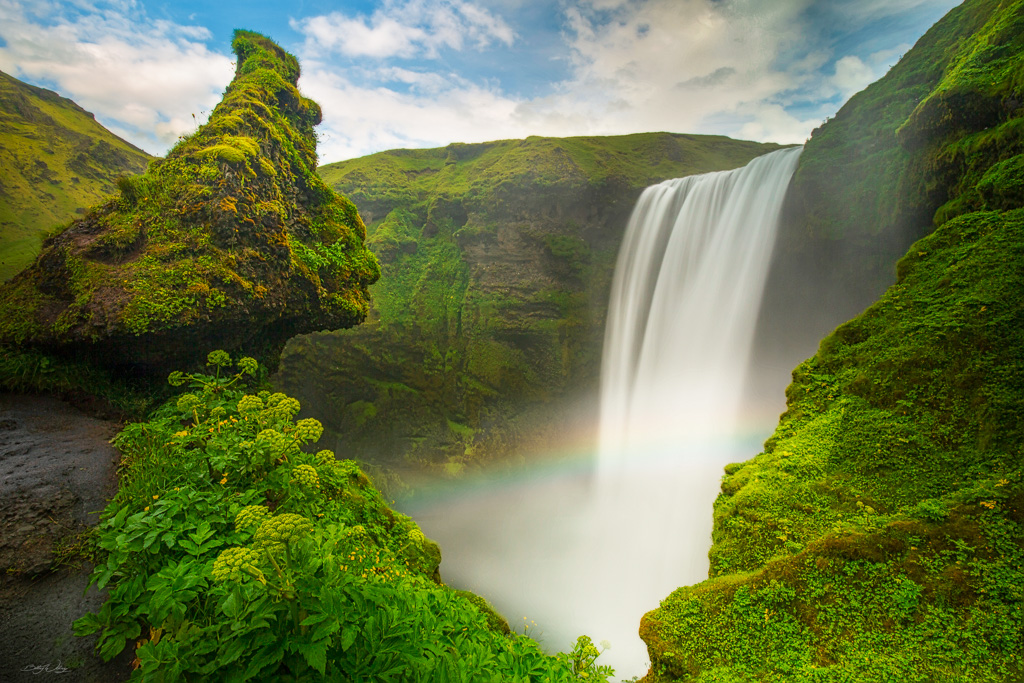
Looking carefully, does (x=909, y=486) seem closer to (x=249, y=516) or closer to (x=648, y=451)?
(x=249, y=516)

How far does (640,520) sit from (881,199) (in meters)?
10.5

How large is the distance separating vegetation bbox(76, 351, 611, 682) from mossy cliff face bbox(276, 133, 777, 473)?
44.5ft

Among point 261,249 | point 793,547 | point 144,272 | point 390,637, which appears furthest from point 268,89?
point 793,547

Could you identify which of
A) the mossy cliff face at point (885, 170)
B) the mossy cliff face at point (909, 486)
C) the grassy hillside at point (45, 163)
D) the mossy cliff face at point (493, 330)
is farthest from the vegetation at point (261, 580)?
the mossy cliff face at point (493, 330)

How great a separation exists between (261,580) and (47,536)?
95.5 inches

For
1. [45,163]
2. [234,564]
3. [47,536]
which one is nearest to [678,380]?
[234,564]

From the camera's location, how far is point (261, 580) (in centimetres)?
195

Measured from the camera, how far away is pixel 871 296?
10.2 metres

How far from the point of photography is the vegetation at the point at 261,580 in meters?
1.94

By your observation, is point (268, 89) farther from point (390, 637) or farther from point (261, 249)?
point (390, 637)

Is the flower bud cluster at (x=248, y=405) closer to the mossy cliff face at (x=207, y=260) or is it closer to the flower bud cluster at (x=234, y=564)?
the flower bud cluster at (x=234, y=564)

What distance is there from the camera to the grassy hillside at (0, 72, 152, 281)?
8445mm

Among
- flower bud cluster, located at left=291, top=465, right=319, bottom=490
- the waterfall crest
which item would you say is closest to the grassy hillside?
flower bud cluster, located at left=291, top=465, right=319, bottom=490

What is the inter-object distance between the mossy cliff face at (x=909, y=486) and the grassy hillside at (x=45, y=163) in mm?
10529
